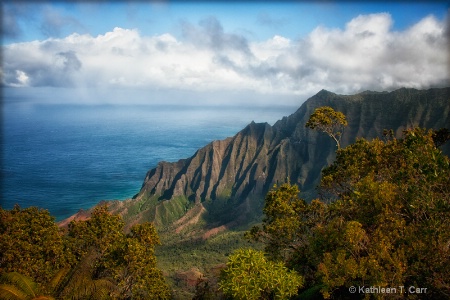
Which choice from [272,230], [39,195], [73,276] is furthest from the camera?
[39,195]

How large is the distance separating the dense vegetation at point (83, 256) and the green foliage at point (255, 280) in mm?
7627

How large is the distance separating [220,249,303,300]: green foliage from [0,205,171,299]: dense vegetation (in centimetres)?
763

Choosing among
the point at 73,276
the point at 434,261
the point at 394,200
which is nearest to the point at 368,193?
the point at 394,200

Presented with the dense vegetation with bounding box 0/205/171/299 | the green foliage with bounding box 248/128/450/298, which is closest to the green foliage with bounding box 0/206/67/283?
the dense vegetation with bounding box 0/205/171/299

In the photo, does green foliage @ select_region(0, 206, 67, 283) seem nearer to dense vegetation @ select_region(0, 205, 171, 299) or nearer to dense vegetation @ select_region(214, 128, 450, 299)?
dense vegetation @ select_region(0, 205, 171, 299)

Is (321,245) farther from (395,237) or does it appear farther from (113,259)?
(113,259)

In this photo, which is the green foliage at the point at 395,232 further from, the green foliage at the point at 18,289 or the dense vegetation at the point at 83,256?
the green foliage at the point at 18,289

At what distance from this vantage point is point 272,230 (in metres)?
24.6

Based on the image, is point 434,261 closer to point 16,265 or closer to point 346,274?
point 346,274

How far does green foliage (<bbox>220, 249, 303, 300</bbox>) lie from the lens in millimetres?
16922

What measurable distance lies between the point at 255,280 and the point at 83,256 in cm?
1463

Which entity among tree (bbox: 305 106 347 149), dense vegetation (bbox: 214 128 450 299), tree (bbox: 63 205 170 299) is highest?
tree (bbox: 305 106 347 149)

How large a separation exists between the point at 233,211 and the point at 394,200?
18185 cm

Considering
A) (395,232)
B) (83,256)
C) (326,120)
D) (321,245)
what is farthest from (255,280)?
(326,120)
